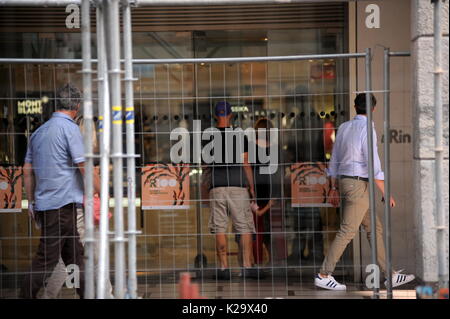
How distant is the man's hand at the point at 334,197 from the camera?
27.8ft

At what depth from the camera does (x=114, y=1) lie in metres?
6.21

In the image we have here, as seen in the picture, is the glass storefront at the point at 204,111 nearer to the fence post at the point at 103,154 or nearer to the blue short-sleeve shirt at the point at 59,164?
the blue short-sleeve shirt at the point at 59,164

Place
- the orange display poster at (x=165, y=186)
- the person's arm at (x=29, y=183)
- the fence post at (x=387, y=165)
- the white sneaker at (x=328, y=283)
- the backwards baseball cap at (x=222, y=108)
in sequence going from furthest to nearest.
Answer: the backwards baseball cap at (x=222, y=108) → the orange display poster at (x=165, y=186) → the white sneaker at (x=328, y=283) → the person's arm at (x=29, y=183) → the fence post at (x=387, y=165)

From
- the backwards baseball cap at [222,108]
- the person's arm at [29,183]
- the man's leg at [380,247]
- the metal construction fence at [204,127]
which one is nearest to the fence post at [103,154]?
the metal construction fence at [204,127]

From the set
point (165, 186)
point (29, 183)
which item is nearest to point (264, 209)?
point (165, 186)

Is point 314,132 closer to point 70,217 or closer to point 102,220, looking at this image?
point 70,217

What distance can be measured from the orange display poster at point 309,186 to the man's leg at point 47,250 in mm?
2405

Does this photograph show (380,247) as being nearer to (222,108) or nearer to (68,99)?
(222,108)

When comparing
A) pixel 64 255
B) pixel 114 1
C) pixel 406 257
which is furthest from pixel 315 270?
pixel 114 1

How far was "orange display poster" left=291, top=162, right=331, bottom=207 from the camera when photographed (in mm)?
8562

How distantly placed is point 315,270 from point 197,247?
1.22 metres

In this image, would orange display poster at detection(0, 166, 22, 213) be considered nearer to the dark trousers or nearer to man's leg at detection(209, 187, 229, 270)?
the dark trousers

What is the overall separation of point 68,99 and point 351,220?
9.78 feet

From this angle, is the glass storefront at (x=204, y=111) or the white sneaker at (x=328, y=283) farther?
the glass storefront at (x=204, y=111)
